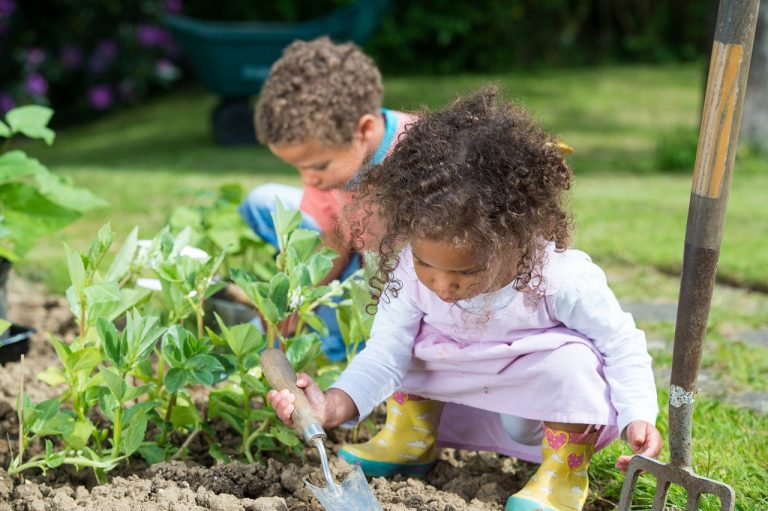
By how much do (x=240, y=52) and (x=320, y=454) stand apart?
226 inches

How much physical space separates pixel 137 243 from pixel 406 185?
2.43 ft

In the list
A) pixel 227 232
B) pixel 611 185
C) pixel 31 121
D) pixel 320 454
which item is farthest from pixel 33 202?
pixel 611 185

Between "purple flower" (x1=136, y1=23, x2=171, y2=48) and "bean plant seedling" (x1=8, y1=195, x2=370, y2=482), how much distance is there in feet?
21.6

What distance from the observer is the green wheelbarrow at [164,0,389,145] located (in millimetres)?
7176

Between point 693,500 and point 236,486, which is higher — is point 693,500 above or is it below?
above

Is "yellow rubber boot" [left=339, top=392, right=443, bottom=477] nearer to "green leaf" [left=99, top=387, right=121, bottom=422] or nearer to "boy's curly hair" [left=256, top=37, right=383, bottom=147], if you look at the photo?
"green leaf" [left=99, top=387, right=121, bottom=422]

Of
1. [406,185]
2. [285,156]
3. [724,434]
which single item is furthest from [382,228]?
[285,156]

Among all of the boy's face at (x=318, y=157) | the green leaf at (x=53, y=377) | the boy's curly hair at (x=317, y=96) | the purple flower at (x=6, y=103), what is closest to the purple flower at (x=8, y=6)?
the purple flower at (x=6, y=103)

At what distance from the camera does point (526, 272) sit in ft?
6.01

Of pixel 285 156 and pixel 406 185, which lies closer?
pixel 406 185

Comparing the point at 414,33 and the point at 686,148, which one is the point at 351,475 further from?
the point at 414,33

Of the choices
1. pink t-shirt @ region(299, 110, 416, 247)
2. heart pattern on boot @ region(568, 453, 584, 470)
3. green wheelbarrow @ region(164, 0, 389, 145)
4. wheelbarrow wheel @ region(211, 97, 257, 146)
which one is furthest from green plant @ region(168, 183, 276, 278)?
wheelbarrow wheel @ region(211, 97, 257, 146)

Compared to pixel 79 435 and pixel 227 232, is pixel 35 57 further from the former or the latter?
pixel 79 435

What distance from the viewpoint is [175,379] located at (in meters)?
1.92
